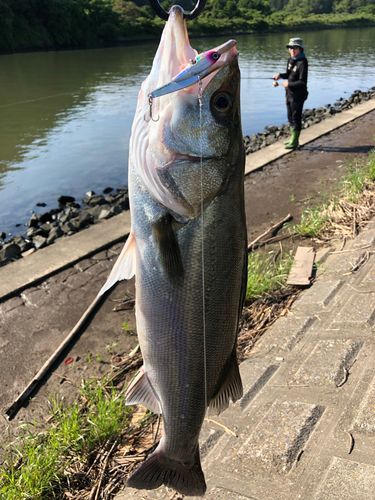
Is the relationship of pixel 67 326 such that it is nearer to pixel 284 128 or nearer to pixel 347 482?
pixel 347 482

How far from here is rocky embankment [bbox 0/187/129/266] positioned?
7.02m

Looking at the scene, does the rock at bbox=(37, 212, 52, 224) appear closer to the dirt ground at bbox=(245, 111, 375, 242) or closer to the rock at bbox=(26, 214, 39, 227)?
the rock at bbox=(26, 214, 39, 227)

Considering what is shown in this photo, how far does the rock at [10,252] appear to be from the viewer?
21.8 feet

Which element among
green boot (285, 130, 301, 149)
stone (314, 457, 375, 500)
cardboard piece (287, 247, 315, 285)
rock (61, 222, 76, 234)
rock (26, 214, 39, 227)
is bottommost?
rock (26, 214, 39, 227)

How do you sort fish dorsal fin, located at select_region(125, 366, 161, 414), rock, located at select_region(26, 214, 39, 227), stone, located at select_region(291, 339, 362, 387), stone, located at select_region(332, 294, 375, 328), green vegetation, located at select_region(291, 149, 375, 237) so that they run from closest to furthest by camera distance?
fish dorsal fin, located at select_region(125, 366, 161, 414), stone, located at select_region(291, 339, 362, 387), stone, located at select_region(332, 294, 375, 328), green vegetation, located at select_region(291, 149, 375, 237), rock, located at select_region(26, 214, 39, 227)

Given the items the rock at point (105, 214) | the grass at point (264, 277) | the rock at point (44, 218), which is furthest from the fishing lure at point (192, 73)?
the rock at point (44, 218)

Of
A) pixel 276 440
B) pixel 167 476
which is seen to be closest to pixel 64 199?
pixel 276 440

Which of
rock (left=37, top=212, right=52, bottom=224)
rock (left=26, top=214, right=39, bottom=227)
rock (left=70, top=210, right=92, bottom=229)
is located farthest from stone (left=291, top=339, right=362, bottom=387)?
rock (left=37, top=212, right=52, bottom=224)

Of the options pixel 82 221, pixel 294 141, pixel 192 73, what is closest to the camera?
pixel 192 73

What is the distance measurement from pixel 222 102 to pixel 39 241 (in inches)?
239

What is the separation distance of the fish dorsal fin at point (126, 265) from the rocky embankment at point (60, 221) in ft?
17.5

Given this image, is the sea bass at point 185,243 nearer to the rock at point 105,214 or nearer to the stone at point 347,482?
the stone at point 347,482

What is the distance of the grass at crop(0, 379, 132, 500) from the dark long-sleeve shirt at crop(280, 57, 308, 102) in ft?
29.4

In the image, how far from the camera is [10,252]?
6.78m
